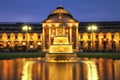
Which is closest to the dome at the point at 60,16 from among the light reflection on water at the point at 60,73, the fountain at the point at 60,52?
the fountain at the point at 60,52

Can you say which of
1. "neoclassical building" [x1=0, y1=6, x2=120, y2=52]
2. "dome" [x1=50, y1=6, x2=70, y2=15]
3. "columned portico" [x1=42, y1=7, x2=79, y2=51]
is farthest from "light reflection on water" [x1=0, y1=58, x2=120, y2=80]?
"dome" [x1=50, y1=6, x2=70, y2=15]

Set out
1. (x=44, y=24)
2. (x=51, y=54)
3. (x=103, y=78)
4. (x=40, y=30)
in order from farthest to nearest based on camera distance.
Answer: (x=40, y=30) < (x=44, y=24) < (x=51, y=54) < (x=103, y=78)

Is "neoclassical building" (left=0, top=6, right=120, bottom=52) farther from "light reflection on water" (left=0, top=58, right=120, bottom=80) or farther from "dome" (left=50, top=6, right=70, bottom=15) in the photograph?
"light reflection on water" (left=0, top=58, right=120, bottom=80)

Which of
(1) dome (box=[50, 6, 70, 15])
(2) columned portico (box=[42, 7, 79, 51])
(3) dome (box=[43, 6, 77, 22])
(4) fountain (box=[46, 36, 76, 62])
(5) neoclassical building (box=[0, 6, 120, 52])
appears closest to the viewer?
(4) fountain (box=[46, 36, 76, 62])

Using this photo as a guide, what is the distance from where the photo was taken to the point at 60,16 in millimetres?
99062

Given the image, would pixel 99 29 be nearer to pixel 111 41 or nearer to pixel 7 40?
pixel 111 41

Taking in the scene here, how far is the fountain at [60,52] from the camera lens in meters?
30.6

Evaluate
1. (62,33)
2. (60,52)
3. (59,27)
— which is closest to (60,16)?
(59,27)

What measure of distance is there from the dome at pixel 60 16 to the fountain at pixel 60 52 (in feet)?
209

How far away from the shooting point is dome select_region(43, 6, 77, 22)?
Result: 99.0m

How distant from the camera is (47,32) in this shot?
99.6 meters

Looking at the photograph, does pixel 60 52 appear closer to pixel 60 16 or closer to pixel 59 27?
pixel 59 27

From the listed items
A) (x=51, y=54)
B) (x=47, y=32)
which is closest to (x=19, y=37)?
(x=47, y=32)

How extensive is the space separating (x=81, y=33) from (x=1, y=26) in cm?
2652
